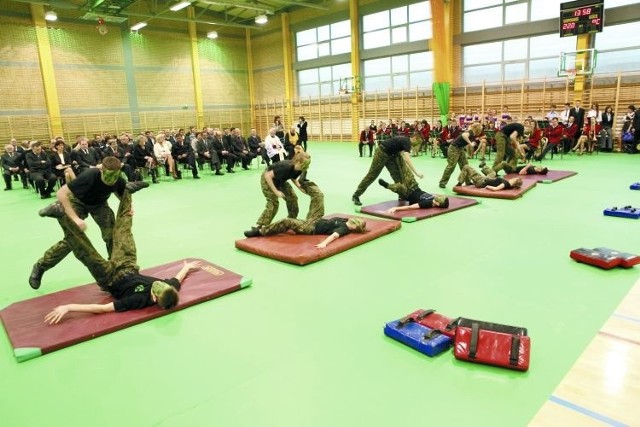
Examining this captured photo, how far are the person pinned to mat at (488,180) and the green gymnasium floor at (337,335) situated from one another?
1578mm

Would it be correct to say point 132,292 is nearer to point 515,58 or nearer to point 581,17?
point 581,17

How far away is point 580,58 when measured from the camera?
563 inches

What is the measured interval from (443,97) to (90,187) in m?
14.9

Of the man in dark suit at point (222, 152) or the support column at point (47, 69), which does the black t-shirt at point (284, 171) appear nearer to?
the man in dark suit at point (222, 152)

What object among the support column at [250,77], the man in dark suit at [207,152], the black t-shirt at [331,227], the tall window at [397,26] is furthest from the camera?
the support column at [250,77]

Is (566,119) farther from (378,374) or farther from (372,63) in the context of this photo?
(378,374)

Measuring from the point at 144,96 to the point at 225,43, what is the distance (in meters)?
5.92

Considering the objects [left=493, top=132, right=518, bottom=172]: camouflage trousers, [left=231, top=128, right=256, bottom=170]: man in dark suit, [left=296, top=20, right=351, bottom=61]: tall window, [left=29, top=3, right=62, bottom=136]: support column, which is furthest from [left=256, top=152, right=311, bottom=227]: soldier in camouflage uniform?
[left=29, top=3, right=62, bottom=136]: support column

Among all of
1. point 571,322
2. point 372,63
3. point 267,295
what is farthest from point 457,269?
point 372,63

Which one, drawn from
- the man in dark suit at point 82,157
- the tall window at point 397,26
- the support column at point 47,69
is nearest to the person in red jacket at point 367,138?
the tall window at point 397,26

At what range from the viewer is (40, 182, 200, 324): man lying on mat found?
3703mm

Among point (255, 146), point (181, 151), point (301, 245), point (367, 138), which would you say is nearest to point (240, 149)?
point (255, 146)

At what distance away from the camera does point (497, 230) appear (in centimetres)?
593

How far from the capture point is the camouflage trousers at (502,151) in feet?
30.2
